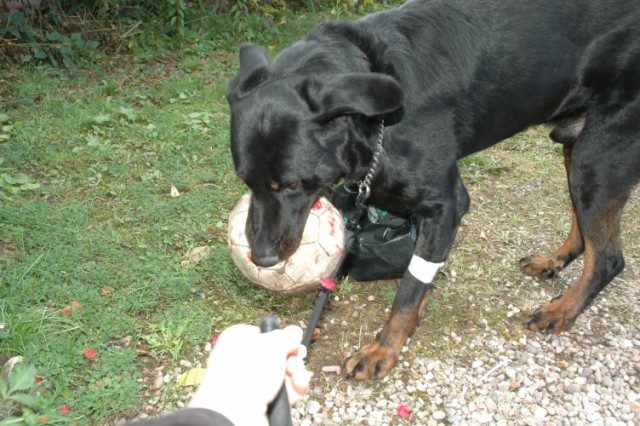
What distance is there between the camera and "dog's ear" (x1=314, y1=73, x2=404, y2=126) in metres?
→ 2.55

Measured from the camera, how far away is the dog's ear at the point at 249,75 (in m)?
2.90

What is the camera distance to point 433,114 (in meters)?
2.98

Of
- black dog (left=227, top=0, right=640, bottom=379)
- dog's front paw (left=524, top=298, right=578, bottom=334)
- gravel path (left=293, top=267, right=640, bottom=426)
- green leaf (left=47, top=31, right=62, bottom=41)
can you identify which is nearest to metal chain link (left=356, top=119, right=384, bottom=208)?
black dog (left=227, top=0, right=640, bottom=379)

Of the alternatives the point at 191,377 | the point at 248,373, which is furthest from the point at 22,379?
the point at 248,373

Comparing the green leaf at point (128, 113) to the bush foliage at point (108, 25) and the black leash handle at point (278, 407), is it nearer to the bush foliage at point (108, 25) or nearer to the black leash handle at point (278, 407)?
the bush foliage at point (108, 25)

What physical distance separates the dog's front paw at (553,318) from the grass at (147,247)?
0.37 ft

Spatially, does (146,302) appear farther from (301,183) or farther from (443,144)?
(443,144)

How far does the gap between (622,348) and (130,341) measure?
261 centimetres

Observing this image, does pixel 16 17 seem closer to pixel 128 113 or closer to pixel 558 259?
pixel 128 113

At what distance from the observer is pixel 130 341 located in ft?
10.2

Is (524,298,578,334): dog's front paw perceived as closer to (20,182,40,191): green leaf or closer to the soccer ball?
the soccer ball

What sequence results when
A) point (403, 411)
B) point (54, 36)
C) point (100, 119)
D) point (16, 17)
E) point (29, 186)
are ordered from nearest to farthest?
point (403, 411) → point (29, 186) → point (100, 119) → point (16, 17) → point (54, 36)

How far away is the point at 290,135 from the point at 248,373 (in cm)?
145

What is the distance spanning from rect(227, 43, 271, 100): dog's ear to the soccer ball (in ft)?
1.79
